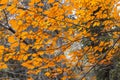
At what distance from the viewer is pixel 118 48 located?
5629 mm

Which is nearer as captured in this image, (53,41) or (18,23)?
(18,23)

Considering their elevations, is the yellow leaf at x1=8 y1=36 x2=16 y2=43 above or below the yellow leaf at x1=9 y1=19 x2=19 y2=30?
below

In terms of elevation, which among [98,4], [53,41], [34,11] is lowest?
[53,41]

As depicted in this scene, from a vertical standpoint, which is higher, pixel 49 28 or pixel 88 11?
pixel 88 11

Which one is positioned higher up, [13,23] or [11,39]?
[13,23]

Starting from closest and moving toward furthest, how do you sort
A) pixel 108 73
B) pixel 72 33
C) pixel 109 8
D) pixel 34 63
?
pixel 34 63 < pixel 72 33 < pixel 109 8 < pixel 108 73

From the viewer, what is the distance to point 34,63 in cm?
419

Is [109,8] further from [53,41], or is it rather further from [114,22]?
[53,41]

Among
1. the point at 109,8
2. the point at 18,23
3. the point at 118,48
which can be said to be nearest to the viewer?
the point at 18,23

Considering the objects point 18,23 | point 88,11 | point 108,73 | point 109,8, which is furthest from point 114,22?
point 108,73

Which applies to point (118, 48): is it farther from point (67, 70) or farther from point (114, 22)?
point (67, 70)

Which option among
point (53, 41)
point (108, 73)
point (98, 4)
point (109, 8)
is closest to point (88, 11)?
point (98, 4)

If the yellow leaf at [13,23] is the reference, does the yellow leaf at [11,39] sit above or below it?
below

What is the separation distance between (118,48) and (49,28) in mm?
1918
